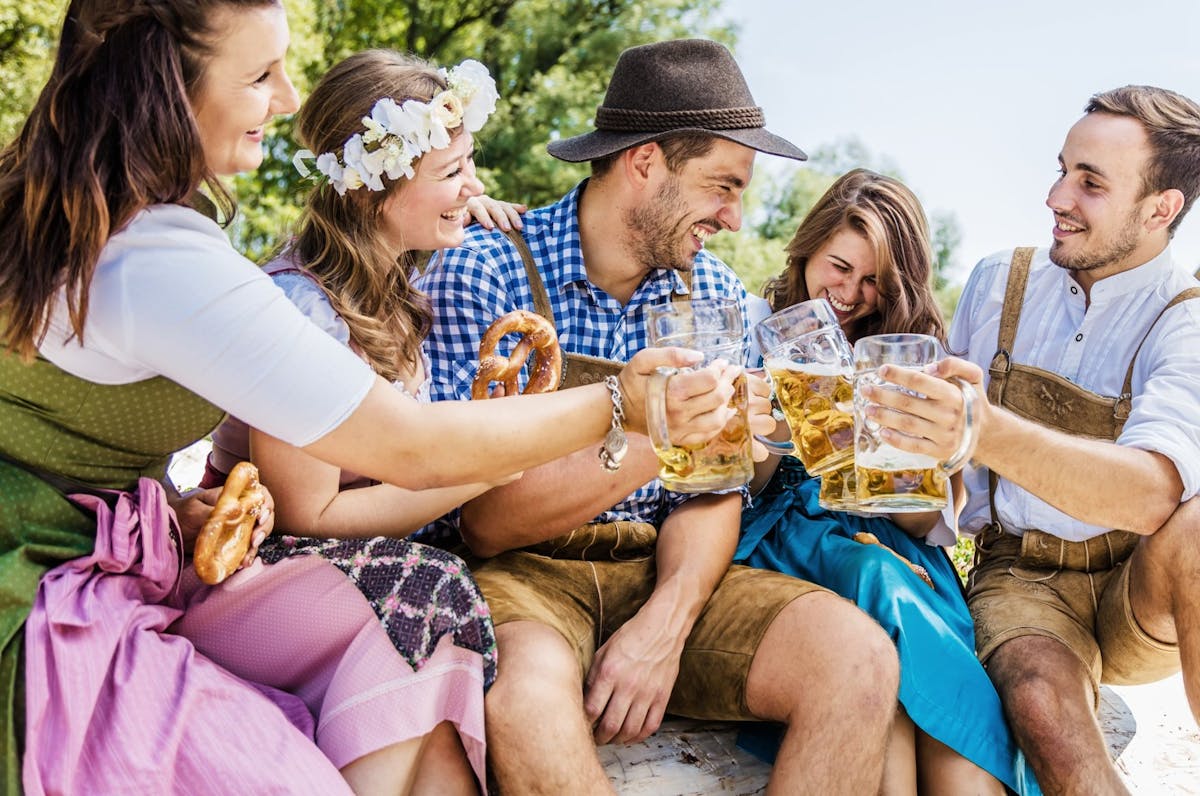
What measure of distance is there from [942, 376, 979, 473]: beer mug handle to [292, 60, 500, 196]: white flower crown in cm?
138

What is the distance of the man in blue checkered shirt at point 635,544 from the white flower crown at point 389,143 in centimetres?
42

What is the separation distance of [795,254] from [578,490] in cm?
156

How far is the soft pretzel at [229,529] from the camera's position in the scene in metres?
2.05

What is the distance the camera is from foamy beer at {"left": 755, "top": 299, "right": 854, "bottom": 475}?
2.24 metres

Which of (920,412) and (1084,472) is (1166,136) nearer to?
(1084,472)

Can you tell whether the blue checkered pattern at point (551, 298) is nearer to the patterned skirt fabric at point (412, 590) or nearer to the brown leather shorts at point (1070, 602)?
the patterned skirt fabric at point (412, 590)

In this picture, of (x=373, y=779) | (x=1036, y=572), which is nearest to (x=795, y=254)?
(x=1036, y=572)

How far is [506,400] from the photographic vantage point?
81.7 inches

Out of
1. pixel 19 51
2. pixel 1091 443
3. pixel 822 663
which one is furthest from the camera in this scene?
pixel 19 51

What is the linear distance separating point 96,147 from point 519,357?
1104mm

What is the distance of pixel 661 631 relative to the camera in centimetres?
268

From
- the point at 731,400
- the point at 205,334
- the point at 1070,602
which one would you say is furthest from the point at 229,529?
the point at 1070,602

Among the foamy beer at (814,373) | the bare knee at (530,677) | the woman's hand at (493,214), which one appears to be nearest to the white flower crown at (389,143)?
the woman's hand at (493,214)

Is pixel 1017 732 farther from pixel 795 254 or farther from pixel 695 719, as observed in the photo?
pixel 795 254
